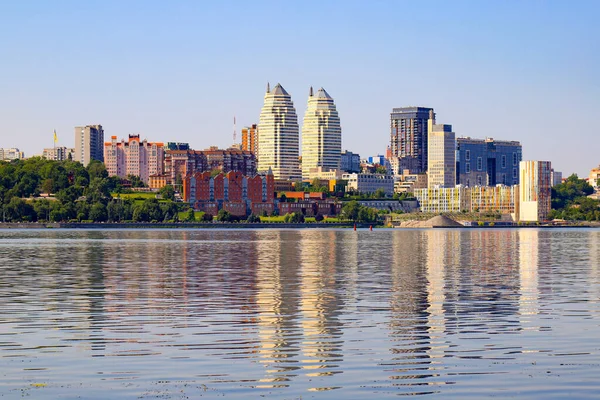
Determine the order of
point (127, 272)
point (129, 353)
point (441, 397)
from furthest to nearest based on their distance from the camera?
point (127, 272)
point (129, 353)
point (441, 397)

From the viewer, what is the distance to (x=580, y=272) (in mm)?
63219

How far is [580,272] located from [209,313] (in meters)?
32.7

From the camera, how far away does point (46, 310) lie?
3769cm

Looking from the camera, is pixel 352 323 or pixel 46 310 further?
pixel 46 310

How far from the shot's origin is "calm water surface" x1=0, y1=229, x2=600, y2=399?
75.2 feet

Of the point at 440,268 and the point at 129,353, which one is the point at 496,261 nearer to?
the point at 440,268

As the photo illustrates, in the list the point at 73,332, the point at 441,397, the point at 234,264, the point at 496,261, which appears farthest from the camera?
the point at 496,261

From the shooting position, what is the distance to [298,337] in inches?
1179

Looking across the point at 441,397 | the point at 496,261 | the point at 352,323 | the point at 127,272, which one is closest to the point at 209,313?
the point at 352,323

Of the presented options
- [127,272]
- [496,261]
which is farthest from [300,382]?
[496,261]

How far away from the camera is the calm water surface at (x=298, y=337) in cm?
2292

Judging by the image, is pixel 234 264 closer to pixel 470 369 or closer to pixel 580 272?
pixel 580 272

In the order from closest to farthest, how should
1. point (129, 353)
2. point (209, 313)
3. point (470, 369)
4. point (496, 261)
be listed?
point (470, 369) < point (129, 353) < point (209, 313) < point (496, 261)

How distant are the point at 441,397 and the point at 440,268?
45.9 m
